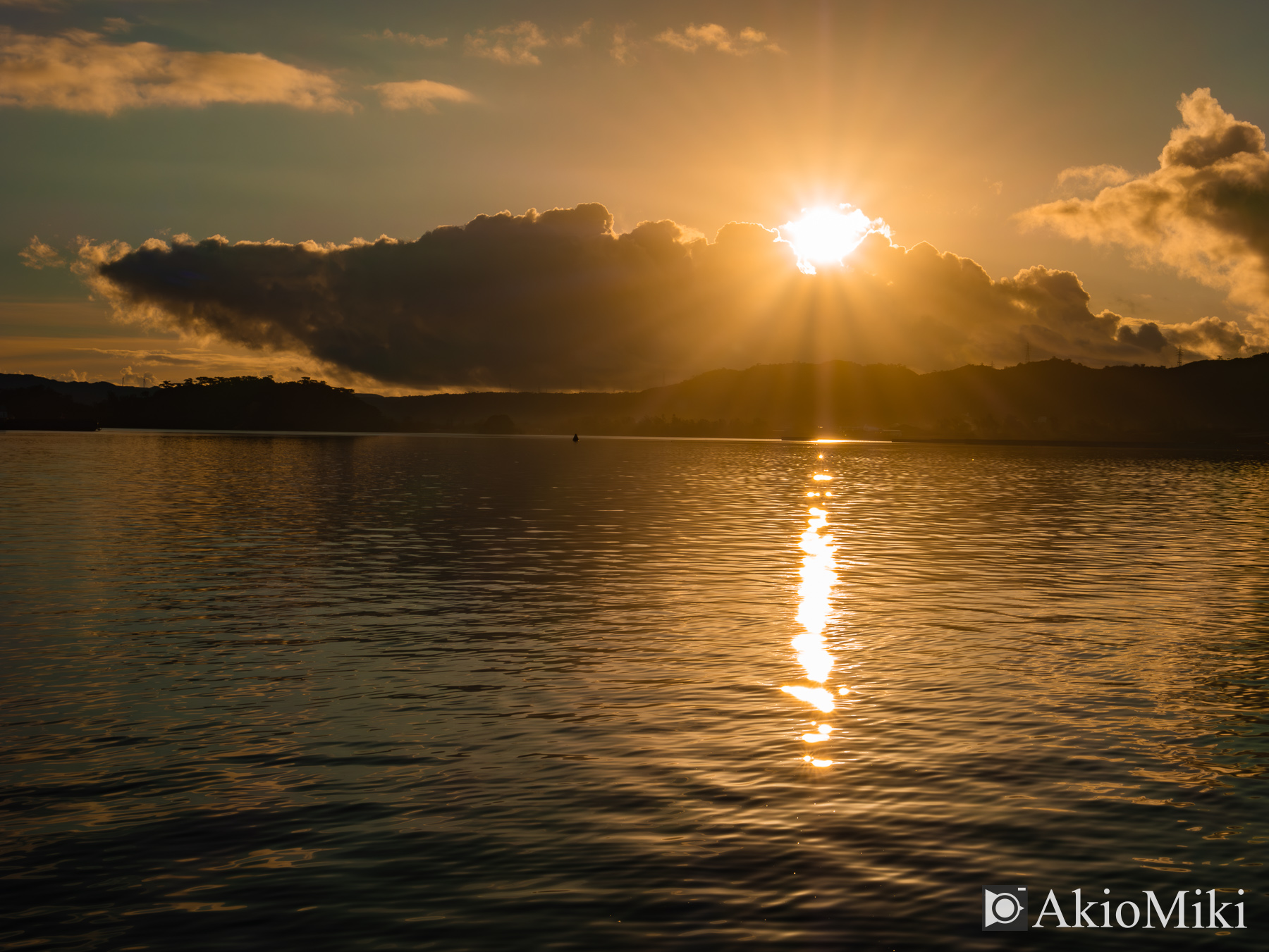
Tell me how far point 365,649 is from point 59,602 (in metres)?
13.8

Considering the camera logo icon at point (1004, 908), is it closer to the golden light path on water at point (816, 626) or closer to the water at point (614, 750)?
the water at point (614, 750)

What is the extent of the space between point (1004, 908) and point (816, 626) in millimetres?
19599

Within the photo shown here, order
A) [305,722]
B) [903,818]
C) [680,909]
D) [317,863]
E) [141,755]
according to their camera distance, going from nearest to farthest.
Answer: [680,909] < [317,863] < [903,818] < [141,755] < [305,722]

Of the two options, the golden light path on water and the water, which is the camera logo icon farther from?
the golden light path on water

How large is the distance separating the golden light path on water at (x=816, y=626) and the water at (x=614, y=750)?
26 cm

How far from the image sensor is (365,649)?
27781 mm

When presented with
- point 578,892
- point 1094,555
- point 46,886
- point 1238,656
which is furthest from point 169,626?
point 1094,555

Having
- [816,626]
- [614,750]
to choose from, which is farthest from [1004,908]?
[816,626]

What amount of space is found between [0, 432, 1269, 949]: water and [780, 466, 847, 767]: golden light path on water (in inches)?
10.1

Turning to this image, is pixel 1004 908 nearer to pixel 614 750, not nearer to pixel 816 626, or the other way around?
pixel 614 750

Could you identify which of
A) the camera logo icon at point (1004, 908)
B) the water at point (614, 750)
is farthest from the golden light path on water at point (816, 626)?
the camera logo icon at point (1004, 908)

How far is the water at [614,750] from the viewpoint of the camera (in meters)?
12.6

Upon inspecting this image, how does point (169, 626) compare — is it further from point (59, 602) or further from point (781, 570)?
point (781, 570)

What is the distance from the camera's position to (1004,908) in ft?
41.9
